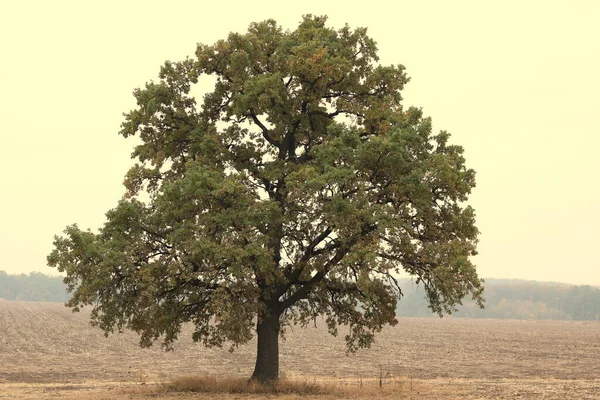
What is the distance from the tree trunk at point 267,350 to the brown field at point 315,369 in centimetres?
128

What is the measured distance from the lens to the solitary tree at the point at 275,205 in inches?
855

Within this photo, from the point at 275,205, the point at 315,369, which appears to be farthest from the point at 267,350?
the point at 315,369

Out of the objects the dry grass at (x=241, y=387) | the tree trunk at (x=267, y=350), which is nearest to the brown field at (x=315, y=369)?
the dry grass at (x=241, y=387)

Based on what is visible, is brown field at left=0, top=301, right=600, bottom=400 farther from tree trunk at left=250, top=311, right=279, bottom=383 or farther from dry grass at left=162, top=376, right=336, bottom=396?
tree trunk at left=250, top=311, right=279, bottom=383

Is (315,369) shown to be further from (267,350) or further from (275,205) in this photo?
(275,205)

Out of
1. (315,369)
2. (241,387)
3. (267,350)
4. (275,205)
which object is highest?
(275,205)

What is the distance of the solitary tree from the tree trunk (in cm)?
6

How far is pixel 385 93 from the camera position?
2642 centimetres

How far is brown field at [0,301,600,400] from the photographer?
2597 centimetres

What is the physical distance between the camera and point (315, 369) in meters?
42.7

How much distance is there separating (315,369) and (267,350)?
58.5 ft

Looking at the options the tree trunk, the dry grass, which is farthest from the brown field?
the tree trunk

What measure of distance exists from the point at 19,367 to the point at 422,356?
3337cm

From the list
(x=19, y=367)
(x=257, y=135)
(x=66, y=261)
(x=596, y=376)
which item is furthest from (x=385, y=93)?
(x=19, y=367)
